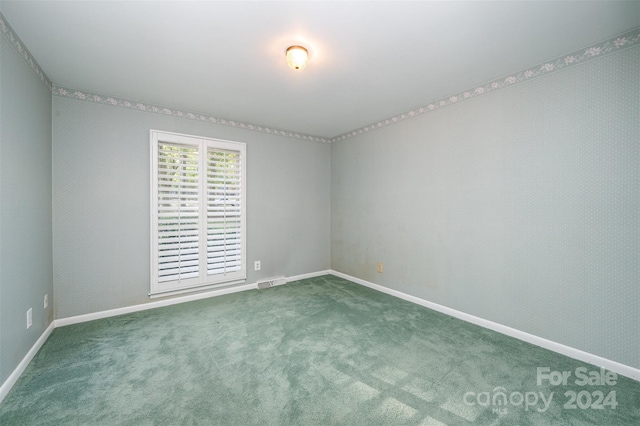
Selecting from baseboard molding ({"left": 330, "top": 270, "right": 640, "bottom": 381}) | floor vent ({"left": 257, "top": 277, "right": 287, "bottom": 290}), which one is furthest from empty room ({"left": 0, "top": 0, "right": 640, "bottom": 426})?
floor vent ({"left": 257, "top": 277, "right": 287, "bottom": 290})

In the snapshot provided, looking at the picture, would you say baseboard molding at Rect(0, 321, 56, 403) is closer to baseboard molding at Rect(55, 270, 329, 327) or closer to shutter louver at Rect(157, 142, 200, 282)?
baseboard molding at Rect(55, 270, 329, 327)

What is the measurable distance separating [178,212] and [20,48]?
75.2 inches

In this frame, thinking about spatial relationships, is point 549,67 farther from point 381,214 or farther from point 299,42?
point 381,214

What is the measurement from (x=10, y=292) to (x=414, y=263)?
3.82 m

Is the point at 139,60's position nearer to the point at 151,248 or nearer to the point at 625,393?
the point at 151,248

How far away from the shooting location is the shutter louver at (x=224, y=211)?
3611 mm

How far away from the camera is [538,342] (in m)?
2.36

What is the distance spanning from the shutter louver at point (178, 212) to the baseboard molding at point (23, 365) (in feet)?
3.46

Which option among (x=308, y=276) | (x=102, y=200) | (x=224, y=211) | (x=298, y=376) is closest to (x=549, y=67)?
(x=298, y=376)

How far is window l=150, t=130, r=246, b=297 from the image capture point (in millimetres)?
3277

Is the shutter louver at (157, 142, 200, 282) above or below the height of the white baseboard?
above

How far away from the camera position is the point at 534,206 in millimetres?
2408

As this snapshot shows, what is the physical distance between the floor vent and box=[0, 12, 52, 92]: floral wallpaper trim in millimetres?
Result: 3304

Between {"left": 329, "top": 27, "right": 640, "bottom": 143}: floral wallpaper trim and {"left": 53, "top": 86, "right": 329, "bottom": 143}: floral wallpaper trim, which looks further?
{"left": 53, "top": 86, "right": 329, "bottom": 143}: floral wallpaper trim
